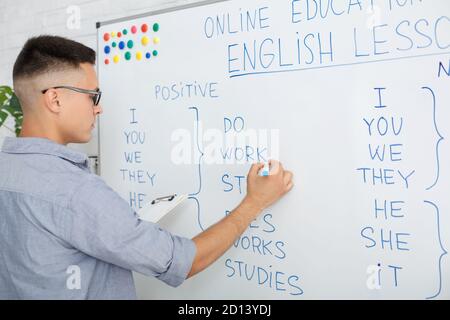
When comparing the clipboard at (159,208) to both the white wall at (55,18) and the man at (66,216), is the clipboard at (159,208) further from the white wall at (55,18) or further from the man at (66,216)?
the white wall at (55,18)

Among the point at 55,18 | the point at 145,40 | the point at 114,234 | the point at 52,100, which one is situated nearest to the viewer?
the point at 114,234

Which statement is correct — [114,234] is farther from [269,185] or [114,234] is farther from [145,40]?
[145,40]

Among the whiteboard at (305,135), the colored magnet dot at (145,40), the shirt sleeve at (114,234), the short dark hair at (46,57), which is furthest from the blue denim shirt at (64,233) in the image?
the colored magnet dot at (145,40)

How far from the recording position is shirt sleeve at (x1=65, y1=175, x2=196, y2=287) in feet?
3.13

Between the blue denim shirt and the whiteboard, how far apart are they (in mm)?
362

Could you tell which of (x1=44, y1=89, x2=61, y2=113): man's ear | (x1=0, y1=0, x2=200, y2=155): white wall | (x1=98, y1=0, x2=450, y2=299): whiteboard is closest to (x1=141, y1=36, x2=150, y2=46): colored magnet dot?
(x1=98, y1=0, x2=450, y2=299): whiteboard

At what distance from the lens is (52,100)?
1.08 metres

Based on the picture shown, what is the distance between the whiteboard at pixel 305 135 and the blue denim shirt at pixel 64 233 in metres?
0.36

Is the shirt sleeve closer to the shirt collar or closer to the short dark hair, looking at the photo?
the shirt collar

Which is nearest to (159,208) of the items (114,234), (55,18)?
(114,234)

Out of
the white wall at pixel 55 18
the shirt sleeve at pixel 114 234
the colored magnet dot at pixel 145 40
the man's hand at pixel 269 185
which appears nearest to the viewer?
the shirt sleeve at pixel 114 234

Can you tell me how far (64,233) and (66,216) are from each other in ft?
0.13

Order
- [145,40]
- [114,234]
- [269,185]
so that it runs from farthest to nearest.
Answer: [145,40] < [269,185] < [114,234]

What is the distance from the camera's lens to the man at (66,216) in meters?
0.97
